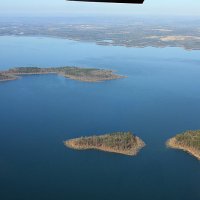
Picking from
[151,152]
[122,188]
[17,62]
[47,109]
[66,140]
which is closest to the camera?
[122,188]

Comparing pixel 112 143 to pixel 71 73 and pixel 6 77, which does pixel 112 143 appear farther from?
pixel 71 73

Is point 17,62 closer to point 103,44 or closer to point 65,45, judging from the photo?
point 65,45

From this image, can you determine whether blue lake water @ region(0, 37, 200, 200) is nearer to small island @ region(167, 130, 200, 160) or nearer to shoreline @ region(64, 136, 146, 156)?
shoreline @ region(64, 136, 146, 156)

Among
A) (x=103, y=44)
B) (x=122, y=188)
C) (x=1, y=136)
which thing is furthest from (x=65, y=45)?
(x=122, y=188)

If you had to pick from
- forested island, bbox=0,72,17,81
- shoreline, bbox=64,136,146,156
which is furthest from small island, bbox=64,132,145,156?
forested island, bbox=0,72,17,81

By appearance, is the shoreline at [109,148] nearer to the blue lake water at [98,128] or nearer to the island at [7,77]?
the blue lake water at [98,128]

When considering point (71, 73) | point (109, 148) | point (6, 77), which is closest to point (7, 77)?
point (6, 77)
